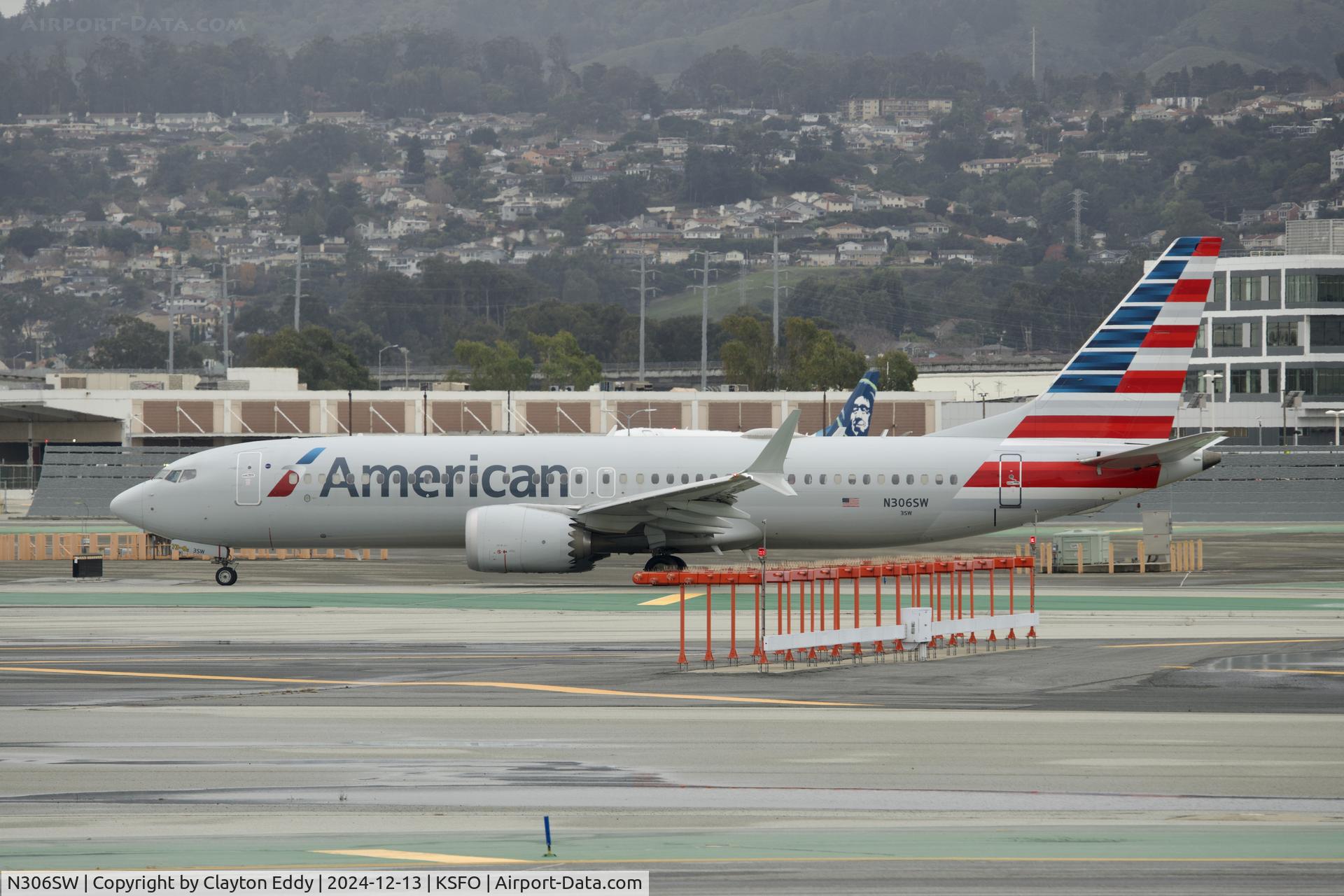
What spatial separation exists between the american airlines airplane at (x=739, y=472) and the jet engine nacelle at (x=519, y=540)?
0.92 meters

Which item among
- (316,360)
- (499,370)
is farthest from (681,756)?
(316,360)

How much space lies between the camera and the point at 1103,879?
1113 cm

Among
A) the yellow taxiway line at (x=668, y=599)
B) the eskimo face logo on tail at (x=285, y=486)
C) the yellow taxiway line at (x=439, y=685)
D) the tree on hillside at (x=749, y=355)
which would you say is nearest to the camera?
the yellow taxiway line at (x=439, y=685)

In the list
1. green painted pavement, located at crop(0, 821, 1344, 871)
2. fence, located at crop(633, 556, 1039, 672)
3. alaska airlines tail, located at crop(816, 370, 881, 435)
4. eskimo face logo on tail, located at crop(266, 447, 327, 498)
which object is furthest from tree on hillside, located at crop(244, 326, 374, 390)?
green painted pavement, located at crop(0, 821, 1344, 871)

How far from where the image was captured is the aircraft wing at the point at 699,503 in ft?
113

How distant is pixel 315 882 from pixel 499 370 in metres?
143

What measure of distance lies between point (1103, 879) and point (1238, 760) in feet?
15.7

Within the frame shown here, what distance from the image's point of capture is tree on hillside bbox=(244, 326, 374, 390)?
159m

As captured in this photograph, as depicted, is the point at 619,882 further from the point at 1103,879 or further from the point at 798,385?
the point at 798,385

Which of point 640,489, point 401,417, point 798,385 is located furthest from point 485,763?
point 798,385

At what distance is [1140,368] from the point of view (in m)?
37.0

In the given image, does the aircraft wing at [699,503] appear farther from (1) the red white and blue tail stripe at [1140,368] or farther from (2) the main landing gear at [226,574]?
(2) the main landing gear at [226,574]

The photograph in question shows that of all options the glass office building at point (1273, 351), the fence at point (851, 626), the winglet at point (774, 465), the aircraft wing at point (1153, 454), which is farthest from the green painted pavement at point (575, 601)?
the glass office building at point (1273, 351)

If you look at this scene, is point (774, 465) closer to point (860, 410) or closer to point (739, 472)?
point (739, 472)
